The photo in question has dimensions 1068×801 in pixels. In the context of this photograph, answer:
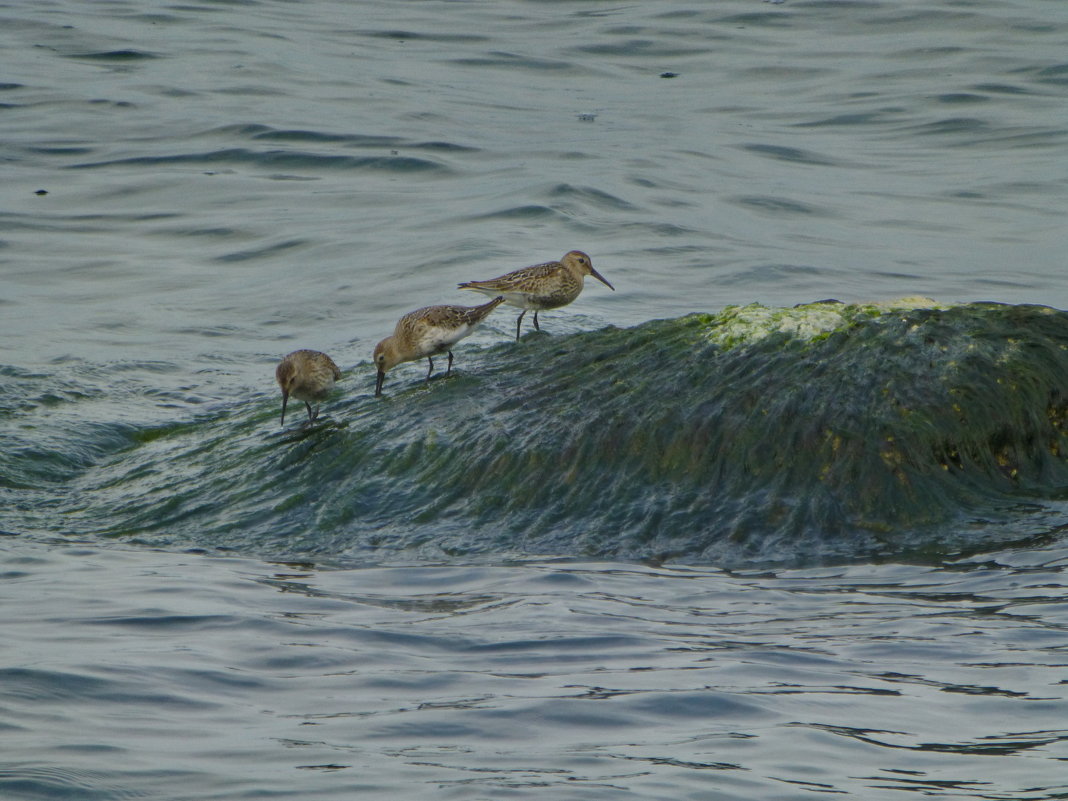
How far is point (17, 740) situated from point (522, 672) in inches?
63.7

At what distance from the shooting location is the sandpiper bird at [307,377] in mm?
7914

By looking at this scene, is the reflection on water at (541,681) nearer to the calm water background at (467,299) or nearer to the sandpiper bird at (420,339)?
the calm water background at (467,299)

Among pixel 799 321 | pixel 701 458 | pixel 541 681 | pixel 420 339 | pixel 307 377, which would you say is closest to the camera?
pixel 541 681

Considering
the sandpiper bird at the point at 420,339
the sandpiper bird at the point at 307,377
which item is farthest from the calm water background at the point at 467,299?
the sandpiper bird at the point at 420,339

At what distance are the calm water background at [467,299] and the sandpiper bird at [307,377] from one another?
32 cm

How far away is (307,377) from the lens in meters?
8.02

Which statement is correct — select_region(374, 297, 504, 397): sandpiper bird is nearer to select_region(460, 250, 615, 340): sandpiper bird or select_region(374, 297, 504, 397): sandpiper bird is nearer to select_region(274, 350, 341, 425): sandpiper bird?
select_region(274, 350, 341, 425): sandpiper bird

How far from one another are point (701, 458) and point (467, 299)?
6.26 meters

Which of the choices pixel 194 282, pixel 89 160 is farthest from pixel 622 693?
pixel 89 160

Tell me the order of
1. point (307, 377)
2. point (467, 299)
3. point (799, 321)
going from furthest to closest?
1. point (467, 299)
2. point (307, 377)
3. point (799, 321)

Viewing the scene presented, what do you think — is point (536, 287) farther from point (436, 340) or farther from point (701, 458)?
point (701, 458)

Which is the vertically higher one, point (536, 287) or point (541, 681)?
point (536, 287)

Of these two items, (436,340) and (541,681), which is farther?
(436,340)

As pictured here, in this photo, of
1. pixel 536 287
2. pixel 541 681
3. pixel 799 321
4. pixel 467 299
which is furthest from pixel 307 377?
pixel 467 299
